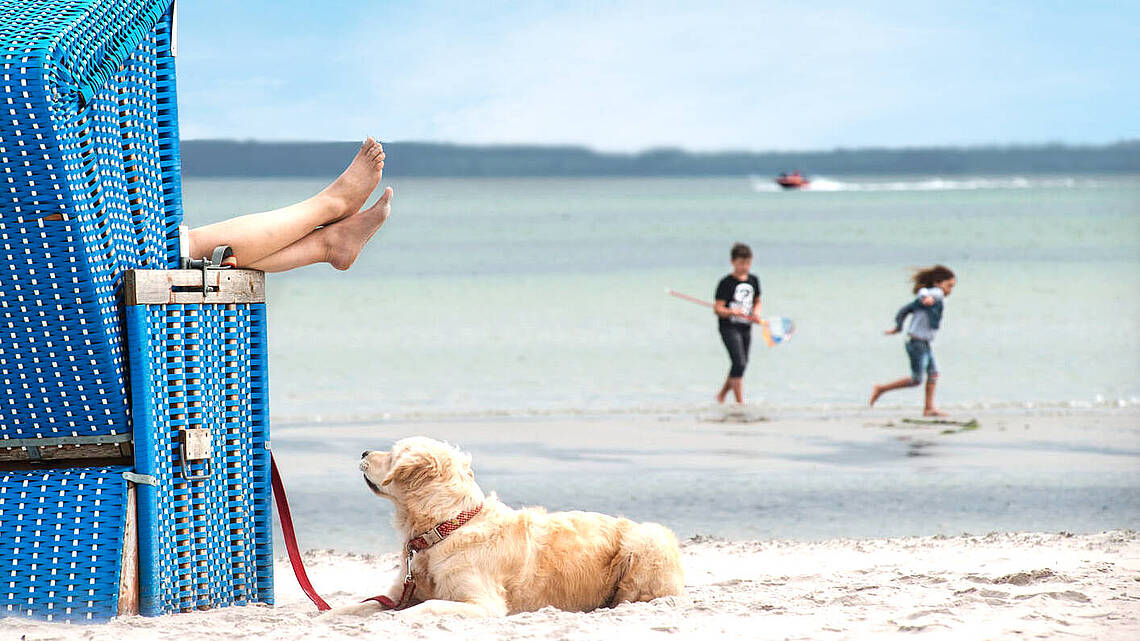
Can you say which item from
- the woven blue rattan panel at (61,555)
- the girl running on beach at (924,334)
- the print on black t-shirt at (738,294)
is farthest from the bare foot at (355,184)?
the print on black t-shirt at (738,294)

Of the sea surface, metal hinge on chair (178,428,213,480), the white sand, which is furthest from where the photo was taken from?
the sea surface

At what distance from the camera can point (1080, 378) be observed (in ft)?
47.2

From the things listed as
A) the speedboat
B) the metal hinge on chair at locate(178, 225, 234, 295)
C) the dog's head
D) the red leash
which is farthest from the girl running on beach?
the speedboat

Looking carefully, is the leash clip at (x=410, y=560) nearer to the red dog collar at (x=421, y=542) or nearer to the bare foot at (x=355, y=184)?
the red dog collar at (x=421, y=542)

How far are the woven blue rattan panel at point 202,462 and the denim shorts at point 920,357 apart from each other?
298 inches

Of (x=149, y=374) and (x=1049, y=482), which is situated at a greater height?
(x=149, y=374)

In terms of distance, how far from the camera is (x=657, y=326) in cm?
2052

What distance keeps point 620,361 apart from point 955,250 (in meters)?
31.7

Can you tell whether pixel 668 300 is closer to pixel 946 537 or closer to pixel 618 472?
pixel 618 472

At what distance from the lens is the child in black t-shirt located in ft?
39.8

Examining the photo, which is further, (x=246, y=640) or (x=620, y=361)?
(x=620, y=361)

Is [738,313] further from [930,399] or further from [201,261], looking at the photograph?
[201,261]

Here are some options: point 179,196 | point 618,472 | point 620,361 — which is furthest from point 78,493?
point 620,361

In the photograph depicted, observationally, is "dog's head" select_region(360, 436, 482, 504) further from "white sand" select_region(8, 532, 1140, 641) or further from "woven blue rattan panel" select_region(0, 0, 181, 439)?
"woven blue rattan panel" select_region(0, 0, 181, 439)
